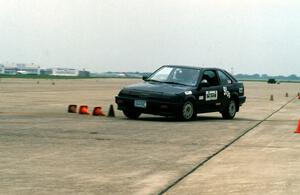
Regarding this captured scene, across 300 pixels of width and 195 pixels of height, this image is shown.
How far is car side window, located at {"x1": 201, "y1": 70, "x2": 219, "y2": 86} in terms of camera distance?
1705cm

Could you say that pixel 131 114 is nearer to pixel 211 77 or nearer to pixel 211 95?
pixel 211 95

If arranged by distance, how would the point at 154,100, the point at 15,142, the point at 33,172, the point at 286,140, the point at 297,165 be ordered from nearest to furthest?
the point at 33,172 < the point at 297,165 < the point at 15,142 < the point at 286,140 < the point at 154,100

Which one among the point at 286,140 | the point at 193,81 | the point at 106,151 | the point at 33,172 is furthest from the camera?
the point at 193,81

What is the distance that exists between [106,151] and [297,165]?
264cm

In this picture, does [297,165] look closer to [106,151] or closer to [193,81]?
[106,151]

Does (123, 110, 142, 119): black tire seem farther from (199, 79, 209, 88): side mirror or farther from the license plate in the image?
(199, 79, 209, 88): side mirror

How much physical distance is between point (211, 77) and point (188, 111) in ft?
6.31

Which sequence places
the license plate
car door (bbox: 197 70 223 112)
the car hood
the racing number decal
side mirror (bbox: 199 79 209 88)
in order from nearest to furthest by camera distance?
the license plate < the car hood < car door (bbox: 197 70 223 112) < side mirror (bbox: 199 79 209 88) < the racing number decal

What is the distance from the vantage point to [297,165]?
7.82m

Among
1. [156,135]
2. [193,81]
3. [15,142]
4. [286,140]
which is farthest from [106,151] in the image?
[193,81]

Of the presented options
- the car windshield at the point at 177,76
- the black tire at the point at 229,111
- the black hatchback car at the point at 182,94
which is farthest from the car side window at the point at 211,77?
the black tire at the point at 229,111

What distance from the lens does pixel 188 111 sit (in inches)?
622

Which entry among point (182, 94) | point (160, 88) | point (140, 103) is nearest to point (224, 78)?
point (182, 94)

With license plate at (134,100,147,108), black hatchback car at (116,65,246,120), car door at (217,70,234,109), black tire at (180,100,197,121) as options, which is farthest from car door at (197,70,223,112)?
license plate at (134,100,147,108)
